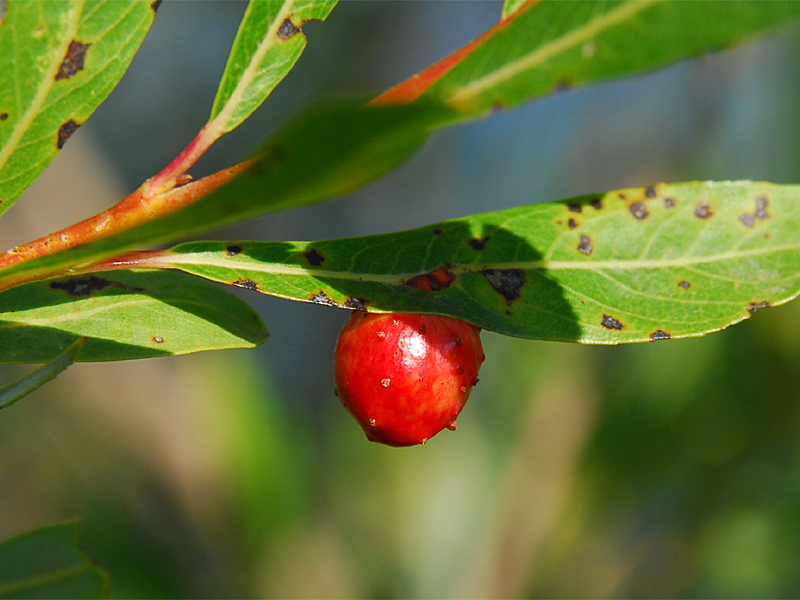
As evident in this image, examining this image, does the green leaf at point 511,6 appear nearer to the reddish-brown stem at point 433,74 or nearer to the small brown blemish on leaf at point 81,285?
the reddish-brown stem at point 433,74

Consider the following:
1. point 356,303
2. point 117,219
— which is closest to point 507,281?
point 356,303

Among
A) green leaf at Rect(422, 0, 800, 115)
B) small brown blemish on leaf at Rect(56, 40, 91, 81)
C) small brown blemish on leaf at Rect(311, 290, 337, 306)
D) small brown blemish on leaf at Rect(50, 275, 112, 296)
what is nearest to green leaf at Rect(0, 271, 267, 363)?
small brown blemish on leaf at Rect(50, 275, 112, 296)

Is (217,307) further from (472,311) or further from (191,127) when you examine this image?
(191,127)

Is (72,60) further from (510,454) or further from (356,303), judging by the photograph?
(510,454)

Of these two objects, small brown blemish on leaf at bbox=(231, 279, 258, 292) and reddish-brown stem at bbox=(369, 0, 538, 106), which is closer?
reddish-brown stem at bbox=(369, 0, 538, 106)

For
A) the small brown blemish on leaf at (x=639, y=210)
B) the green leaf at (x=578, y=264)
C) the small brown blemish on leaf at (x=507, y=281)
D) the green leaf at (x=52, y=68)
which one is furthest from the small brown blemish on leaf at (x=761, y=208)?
the green leaf at (x=52, y=68)

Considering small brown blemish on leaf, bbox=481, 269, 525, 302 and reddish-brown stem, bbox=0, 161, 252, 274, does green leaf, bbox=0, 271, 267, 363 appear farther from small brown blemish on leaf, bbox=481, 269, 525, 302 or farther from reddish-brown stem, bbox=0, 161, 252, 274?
small brown blemish on leaf, bbox=481, 269, 525, 302
